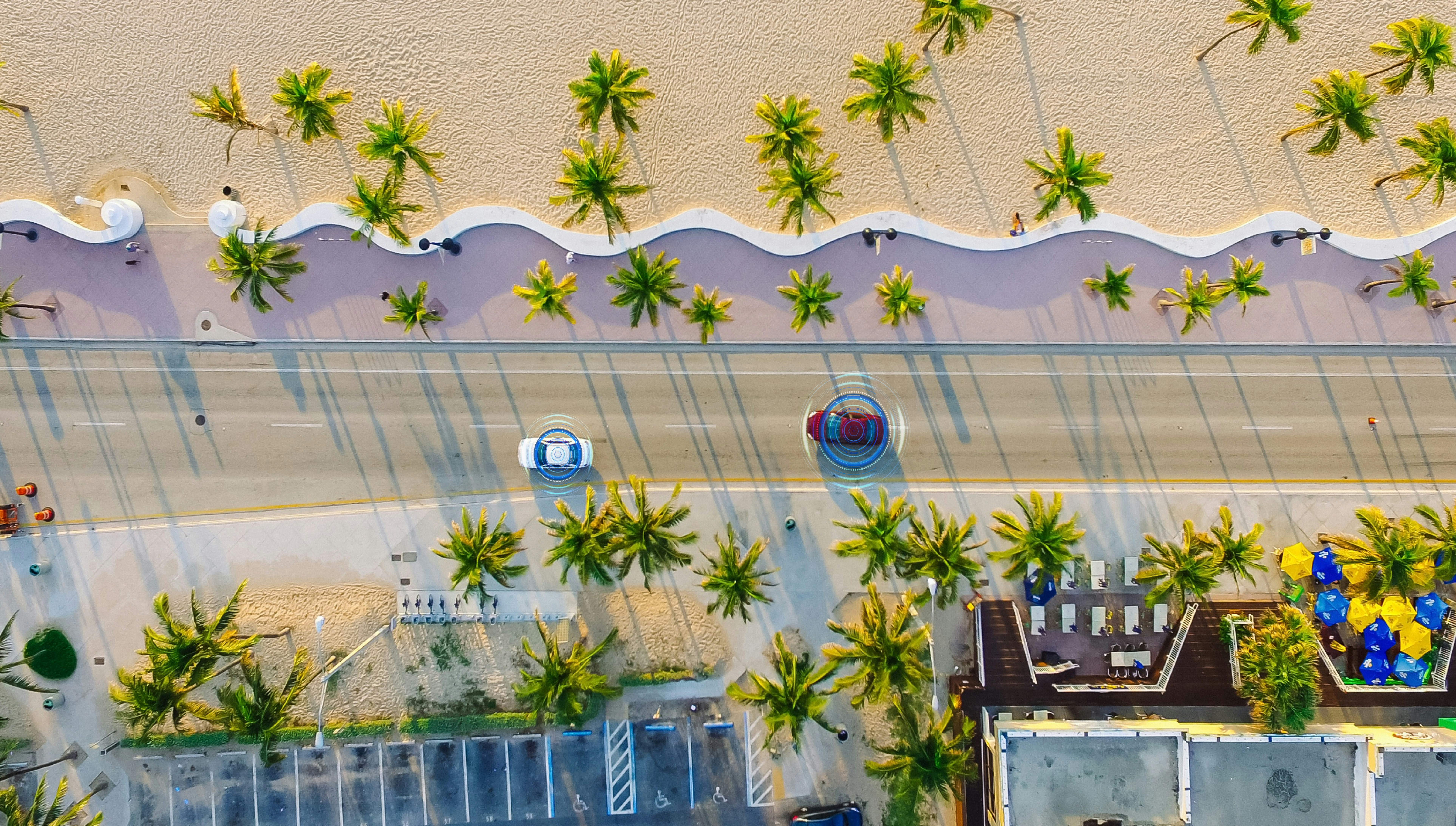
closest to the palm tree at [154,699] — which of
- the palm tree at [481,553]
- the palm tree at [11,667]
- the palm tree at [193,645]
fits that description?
the palm tree at [193,645]

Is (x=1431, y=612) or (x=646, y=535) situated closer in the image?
(x=646, y=535)

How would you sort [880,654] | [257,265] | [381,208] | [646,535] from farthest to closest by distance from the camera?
[381,208]
[257,265]
[646,535]
[880,654]

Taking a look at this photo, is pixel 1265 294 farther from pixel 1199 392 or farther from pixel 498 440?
pixel 498 440

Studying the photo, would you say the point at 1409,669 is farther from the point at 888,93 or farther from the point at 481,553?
the point at 481,553

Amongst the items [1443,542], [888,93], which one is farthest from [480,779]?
[1443,542]

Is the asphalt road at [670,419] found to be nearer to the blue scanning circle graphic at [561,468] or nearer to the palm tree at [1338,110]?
the blue scanning circle graphic at [561,468]

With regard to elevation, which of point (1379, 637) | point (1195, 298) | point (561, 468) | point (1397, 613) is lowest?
point (1379, 637)

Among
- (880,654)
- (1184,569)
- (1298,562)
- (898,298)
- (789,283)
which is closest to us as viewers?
(880,654)

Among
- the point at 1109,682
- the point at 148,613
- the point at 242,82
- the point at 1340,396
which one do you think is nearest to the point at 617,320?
the point at 242,82
